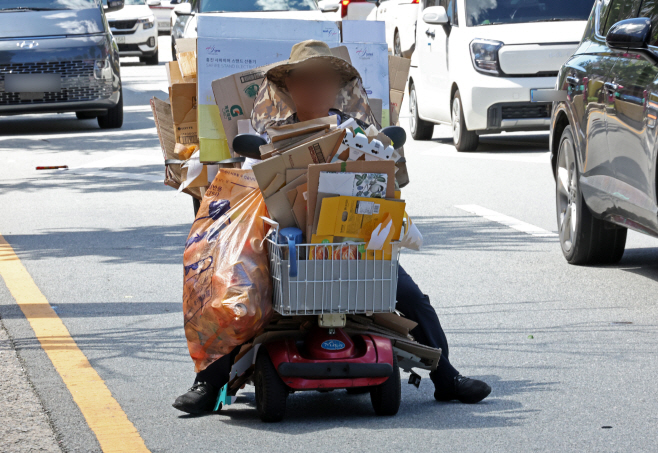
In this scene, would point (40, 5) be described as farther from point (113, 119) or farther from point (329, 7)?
point (329, 7)

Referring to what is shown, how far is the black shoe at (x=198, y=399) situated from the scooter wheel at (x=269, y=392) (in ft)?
0.80

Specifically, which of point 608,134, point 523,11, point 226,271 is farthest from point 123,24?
point 226,271

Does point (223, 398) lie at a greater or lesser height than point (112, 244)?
greater

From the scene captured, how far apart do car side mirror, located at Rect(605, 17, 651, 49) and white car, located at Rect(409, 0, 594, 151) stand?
20.4ft

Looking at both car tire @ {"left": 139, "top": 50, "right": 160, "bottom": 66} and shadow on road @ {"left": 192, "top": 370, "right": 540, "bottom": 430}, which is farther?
car tire @ {"left": 139, "top": 50, "right": 160, "bottom": 66}

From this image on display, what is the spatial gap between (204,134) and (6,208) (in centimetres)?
585

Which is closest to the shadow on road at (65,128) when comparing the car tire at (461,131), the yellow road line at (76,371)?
the car tire at (461,131)

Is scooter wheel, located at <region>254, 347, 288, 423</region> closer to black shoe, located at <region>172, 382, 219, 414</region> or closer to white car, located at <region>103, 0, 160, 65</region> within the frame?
black shoe, located at <region>172, 382, 219, 414</region>

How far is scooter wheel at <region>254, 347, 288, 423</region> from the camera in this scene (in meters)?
4.30

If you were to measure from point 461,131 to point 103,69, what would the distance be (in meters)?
5.37

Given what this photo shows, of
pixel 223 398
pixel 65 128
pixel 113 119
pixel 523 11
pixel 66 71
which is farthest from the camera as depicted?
pixel 65 128

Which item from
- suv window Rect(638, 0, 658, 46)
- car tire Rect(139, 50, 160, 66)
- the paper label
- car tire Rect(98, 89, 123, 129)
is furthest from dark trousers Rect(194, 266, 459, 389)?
car tire Rect(139, 50, 160, 66)

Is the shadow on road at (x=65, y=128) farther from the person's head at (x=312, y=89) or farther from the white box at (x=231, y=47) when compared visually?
the person's head at (x=312, y=89)

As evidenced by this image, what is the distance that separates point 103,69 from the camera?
52.2ft
